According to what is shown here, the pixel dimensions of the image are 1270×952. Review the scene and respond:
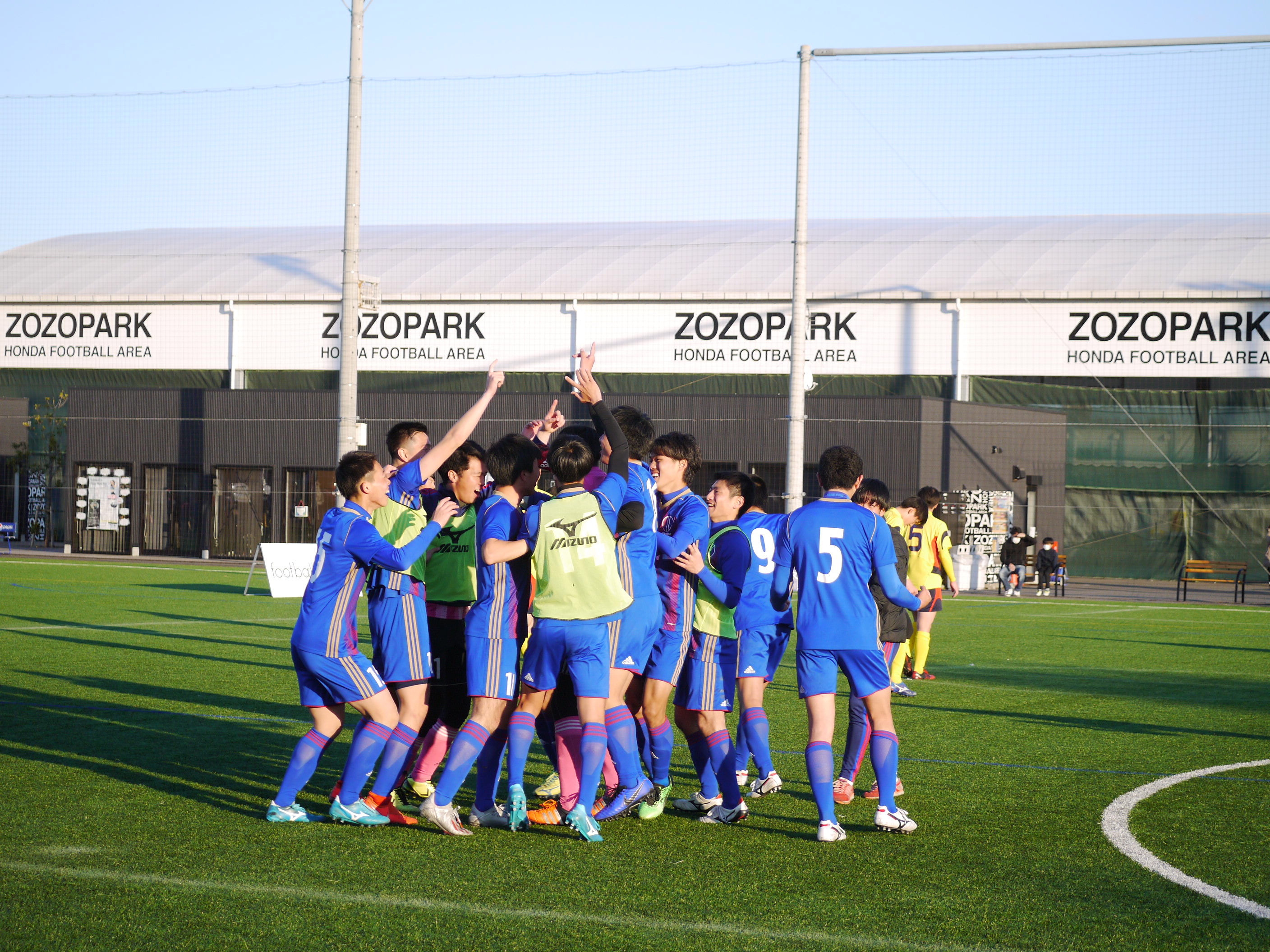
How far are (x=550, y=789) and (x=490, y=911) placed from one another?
7.92 feet

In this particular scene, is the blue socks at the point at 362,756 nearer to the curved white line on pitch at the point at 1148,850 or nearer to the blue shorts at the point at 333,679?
the blue shorts at the point at 333,679

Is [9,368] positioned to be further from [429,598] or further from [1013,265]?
[429,598]

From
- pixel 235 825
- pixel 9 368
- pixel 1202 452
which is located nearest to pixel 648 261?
pixel 1202 452

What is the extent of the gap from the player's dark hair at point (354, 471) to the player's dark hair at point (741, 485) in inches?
71.0

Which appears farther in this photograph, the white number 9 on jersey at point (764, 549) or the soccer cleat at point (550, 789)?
the white number 9 on jersey at point (764, 549)

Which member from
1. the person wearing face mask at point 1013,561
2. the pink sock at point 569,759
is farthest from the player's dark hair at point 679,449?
the person wearing face mask at point 1013,561

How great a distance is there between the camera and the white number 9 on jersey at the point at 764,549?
7.37m

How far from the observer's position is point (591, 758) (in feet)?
19.7

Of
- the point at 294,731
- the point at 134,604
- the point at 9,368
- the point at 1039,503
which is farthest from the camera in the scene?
the point at 9,368

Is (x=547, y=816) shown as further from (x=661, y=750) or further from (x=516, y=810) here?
(x=661, y=750)

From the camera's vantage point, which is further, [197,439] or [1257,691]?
[197,439]

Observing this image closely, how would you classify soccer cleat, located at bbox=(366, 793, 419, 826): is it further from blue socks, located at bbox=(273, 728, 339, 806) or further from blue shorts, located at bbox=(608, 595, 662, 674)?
blue shorts, located at bbox=(608, 595, 662, 674)

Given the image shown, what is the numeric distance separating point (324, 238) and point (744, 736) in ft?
136

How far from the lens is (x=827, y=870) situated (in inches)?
222
